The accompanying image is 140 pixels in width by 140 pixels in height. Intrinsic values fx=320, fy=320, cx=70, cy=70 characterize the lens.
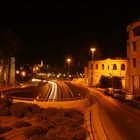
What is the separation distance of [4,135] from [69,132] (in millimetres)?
5027

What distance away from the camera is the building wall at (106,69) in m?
81.9

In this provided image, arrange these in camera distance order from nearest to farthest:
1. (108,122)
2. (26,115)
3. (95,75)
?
(108,122)
(26,115)
(95,75)

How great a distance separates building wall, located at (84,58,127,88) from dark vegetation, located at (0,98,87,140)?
153 feet

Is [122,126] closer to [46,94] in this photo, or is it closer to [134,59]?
[46,94]

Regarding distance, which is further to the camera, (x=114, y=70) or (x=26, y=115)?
(x=114, y=70)

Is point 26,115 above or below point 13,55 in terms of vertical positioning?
below

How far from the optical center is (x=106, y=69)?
85.7 m

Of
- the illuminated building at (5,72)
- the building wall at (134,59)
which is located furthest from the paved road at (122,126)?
the illuminated building at (5,72)

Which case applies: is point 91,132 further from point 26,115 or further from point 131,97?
point 131,97

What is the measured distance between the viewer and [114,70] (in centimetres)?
8350

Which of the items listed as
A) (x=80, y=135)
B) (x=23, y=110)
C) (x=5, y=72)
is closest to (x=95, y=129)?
(x=80, y=135)

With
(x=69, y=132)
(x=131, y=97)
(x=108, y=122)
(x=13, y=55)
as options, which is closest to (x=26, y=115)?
(x=108, y=122)

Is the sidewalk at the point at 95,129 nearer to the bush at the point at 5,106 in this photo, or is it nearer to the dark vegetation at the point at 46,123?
the dark vegetation at the point at 46,123

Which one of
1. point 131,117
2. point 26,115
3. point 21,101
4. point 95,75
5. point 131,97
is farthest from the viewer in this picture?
point 95,75
